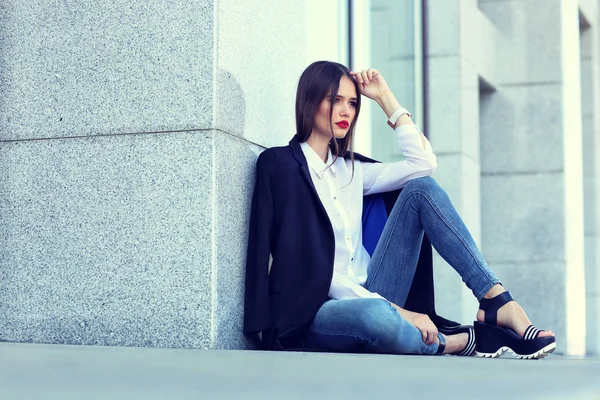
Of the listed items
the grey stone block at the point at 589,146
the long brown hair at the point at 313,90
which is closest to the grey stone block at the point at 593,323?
the grey stone block at the point at 589,146

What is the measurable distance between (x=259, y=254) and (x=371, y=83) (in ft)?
3.80

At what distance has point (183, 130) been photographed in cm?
488

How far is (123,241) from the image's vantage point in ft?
16.0

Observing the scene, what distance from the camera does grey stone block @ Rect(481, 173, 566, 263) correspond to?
40.0 feet

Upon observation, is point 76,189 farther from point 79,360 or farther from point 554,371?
point 554,371

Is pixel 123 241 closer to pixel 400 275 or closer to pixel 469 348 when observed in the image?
pixel 400 275

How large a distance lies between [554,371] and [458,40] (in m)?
7.69

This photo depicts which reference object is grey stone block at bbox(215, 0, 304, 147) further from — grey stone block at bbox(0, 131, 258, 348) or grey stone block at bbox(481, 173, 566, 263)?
grey stone block at bbox(481, 173, 566, 263)

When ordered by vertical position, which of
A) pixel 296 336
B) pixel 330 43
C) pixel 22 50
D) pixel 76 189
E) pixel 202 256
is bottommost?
pixel 296 336

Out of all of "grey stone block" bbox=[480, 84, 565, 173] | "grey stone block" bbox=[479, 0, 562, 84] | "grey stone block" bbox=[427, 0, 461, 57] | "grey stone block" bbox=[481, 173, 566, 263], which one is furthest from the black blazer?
"grey stone block" bbox=[479, 0, 562, 84]

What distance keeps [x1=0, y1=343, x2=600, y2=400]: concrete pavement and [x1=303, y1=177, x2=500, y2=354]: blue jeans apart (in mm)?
566

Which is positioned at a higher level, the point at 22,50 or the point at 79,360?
the point at 22,50

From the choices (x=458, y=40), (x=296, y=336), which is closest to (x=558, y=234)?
(x=458, y=40)

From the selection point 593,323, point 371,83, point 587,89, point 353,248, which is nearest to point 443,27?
point 371,83
